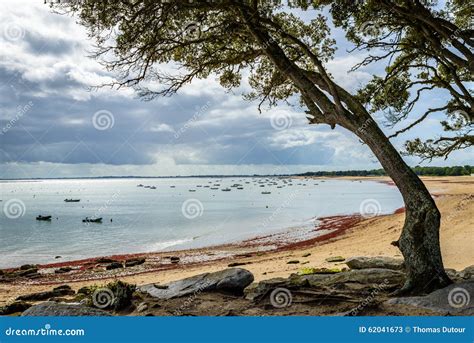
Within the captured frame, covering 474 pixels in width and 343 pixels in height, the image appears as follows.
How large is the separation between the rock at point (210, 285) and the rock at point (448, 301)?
4.03m

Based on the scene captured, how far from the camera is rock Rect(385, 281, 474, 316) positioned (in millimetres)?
8315

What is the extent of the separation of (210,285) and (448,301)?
5904 mm

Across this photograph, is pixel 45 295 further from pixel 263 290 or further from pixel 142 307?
pixel 263 290

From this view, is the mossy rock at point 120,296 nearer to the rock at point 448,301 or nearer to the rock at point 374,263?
the rock at point 448,301

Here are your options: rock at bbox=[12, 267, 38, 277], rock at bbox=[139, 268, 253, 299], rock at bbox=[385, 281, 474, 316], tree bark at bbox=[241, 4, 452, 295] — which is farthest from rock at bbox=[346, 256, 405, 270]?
rock at bbox=[12, 267, 38, 277]

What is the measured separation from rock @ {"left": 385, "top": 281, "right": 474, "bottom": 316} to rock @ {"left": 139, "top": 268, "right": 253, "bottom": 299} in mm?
4028

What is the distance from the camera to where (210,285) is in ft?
36.6

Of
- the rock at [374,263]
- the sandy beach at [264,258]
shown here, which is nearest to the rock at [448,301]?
the rock at [374,263]

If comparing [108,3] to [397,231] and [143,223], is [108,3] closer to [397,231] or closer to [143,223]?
[397,231]

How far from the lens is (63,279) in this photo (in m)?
26.9

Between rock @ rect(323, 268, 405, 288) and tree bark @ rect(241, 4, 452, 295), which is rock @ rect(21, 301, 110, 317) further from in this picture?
tree bark @ rect(241, 4, 452, 295)

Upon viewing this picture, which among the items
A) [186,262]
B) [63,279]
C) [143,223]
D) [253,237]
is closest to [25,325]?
[63,279]

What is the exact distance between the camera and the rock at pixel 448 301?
831cm

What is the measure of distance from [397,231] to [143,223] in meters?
38.7
